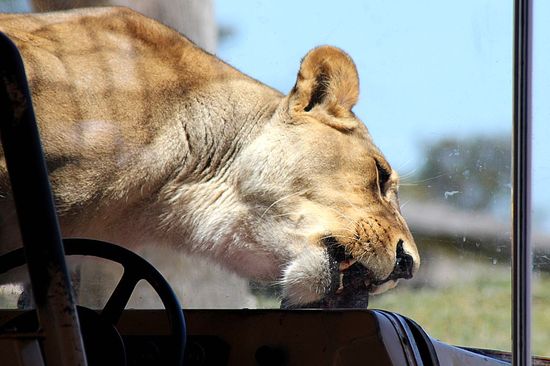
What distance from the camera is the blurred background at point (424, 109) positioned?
2.28 metres

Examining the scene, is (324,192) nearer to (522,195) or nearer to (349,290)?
(349,290)

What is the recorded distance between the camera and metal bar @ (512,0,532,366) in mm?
876

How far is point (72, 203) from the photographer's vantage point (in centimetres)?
226

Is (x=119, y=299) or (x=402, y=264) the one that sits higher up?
(x=402, y=264)

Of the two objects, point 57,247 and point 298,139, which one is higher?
point 298,139

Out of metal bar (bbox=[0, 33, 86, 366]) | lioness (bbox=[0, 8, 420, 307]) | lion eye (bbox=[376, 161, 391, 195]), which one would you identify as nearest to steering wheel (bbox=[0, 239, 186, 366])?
metal bar (bbox=[0, 33, 86, 366])

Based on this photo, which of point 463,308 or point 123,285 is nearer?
point 123,285

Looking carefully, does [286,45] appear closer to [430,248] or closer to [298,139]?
[298,139]

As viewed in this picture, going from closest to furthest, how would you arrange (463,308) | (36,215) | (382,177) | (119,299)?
(36,215) → (119,299) → (463,308) → (382,177)

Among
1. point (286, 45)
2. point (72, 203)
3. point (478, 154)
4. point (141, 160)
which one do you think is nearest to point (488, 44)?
point (478, 154)

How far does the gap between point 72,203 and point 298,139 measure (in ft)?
2.14

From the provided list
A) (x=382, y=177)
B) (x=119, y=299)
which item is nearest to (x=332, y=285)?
(x=382, y=177)

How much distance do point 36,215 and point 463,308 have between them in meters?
1.89

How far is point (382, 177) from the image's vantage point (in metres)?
2.44
